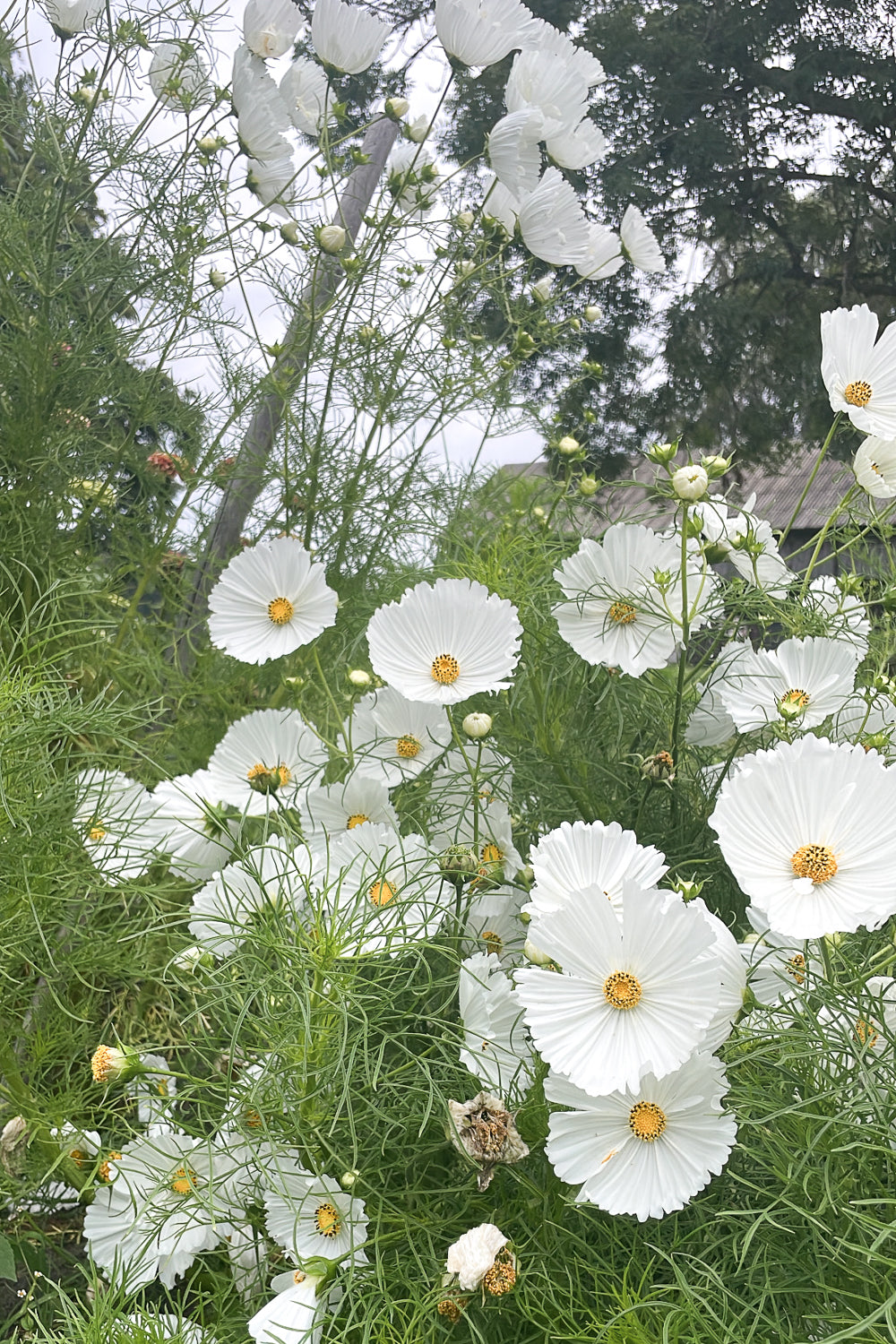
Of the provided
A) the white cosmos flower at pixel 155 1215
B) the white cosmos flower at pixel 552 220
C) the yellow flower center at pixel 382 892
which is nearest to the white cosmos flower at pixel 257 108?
the white cosmos flower at pixel 552 220

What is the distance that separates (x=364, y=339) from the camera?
1.05 meters

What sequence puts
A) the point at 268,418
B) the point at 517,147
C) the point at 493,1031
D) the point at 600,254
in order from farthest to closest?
the point at 268,418
the point at 600,254
the point at 517,147
the point at 493,1031

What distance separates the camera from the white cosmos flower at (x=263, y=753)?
72cm

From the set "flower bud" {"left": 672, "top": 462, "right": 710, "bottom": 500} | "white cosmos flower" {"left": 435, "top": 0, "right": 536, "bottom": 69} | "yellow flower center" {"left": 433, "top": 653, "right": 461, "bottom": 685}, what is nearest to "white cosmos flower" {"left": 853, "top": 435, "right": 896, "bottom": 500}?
"flower bud" {"left": 672, "top": 462, "right": 710, "bottom": 500}

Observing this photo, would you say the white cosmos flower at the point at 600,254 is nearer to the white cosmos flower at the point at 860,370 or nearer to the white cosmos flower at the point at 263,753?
the white cosmos flower at the point at 860,370

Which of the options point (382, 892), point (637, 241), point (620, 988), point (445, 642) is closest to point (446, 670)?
point (445, 642)

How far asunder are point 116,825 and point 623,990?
44 cm

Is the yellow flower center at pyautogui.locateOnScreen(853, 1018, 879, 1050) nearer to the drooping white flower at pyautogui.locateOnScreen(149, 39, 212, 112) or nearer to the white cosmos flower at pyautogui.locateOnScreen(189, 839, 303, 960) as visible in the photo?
the white cosmos flower at pyautogui.locateOnScreen(189, 839, 303, 960)

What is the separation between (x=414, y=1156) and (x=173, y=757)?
0.64 meters

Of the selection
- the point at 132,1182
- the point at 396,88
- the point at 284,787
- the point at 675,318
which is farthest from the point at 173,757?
the point at 675,318

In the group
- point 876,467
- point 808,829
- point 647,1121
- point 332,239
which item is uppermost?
point 332,239

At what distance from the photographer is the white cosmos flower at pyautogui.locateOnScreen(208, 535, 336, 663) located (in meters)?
0.72

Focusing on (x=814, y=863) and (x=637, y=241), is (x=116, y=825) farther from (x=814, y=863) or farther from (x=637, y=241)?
(x=637, y=241)

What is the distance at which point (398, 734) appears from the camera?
735 mm
